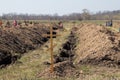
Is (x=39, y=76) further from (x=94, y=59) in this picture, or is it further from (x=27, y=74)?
(x=94, y=59)

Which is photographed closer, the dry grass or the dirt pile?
the dirt pile

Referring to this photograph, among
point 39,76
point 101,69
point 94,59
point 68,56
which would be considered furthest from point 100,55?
point 39,76

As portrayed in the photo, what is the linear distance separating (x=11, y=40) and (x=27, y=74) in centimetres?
1303

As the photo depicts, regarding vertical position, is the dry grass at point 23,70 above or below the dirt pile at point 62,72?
below

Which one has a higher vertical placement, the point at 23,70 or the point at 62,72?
the point at 62,72

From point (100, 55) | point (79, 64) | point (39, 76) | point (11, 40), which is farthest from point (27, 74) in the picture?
point (11, 40)

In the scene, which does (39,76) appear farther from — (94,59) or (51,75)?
(94,59)

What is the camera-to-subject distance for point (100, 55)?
19.2 metres

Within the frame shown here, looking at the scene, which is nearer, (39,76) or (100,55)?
(39,76)

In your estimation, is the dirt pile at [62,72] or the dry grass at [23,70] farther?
the dry grass at [23,70]

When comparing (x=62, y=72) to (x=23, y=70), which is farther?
(x=23, y=70)

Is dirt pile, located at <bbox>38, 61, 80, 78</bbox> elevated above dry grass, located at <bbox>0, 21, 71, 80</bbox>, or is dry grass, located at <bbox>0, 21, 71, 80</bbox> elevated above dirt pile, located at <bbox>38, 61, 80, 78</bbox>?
dirt pile, located at <bbox>38, 61, 80, 78</bbox>

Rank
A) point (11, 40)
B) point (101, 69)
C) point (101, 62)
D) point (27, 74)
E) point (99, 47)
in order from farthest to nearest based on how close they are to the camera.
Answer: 1. point (11, 40)
2. point (99, 47)
3. point (101, 62)
4. point (101, 69)
5. point (27, 74)

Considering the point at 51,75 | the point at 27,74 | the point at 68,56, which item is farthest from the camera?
the point at 68,56
